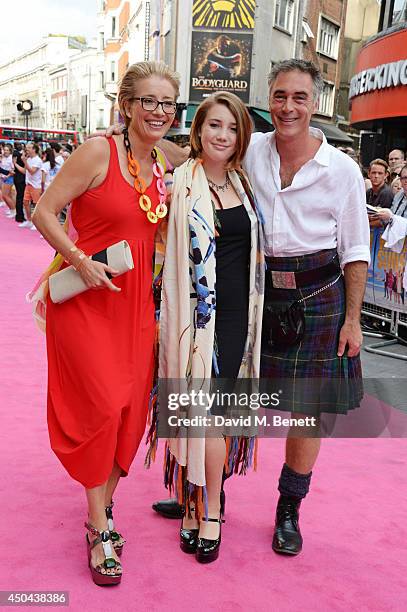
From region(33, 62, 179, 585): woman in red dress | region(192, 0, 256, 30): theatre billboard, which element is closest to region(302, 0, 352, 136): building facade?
region(192, 0, 256, 30): theatre billboard

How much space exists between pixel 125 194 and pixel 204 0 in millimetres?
22188

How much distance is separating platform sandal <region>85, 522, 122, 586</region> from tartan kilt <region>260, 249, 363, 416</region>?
2.85 ft

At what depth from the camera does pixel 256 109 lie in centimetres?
2195

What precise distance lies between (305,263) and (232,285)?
317 millimetres

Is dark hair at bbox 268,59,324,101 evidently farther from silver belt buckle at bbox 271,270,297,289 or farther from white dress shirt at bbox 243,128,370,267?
silver belt buckle at bbox 271,270,297,289

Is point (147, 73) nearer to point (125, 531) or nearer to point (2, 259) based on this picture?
point (125, 531)

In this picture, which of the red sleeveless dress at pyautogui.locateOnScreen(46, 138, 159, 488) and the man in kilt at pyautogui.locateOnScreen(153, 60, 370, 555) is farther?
the man in kilt at pyautogui.locateOnScreen(153, 60, 370, 555)

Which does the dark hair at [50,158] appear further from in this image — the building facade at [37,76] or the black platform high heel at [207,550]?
the building facade at [37,76]

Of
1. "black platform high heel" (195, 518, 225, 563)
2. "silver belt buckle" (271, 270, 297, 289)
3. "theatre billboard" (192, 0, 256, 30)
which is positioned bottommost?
"black platform high heel" (195, 518, 225, 563)

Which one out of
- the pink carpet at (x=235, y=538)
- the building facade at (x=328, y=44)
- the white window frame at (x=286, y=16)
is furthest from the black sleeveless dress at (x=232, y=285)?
the building facade at (x=328, y=44)

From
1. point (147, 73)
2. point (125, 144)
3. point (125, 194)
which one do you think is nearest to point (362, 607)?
point (125, 194)

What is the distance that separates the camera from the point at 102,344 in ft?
8.16

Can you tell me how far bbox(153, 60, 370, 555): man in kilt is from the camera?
262 cm

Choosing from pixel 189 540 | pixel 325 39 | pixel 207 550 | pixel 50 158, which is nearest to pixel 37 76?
pixel 325 39
